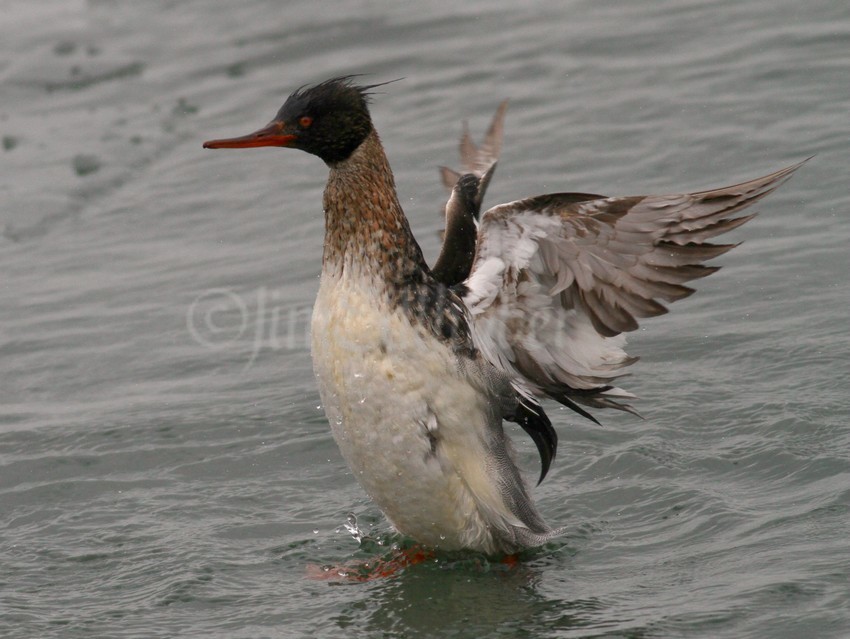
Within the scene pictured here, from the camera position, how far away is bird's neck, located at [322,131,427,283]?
6.29 meters

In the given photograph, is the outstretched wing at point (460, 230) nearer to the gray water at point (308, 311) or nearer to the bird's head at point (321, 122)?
the bird's head at point (321, 122)

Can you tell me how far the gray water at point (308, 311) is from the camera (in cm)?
627

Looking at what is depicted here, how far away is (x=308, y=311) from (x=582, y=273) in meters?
3.73

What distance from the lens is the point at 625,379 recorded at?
27.6 ft

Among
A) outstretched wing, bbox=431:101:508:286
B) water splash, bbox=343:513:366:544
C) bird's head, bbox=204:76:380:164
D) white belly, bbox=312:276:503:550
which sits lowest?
water splash, bbox=343:513:366:544

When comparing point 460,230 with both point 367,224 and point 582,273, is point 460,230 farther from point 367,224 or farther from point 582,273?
point 582,273

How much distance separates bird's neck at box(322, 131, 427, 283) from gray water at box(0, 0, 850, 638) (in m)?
1.46

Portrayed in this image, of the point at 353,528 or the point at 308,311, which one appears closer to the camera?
the point at 353,528

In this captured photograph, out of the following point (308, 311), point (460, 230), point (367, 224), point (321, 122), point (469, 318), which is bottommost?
point (308, 311)

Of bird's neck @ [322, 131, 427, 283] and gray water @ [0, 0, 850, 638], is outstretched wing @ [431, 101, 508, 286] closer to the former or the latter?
bird's neck @ [322, 131, 427, 283]

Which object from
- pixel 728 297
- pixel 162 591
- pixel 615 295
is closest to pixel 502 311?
pixel 615 295

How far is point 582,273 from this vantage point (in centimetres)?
612

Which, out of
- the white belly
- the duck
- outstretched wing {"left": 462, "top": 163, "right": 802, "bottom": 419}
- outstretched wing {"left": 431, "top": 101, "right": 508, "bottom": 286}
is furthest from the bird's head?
outstretched wing {"left": 462, "top": 163, "right": 802, "bottom": 419}

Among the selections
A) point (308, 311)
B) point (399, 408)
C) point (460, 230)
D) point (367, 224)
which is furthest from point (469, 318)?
point (308, 311)
